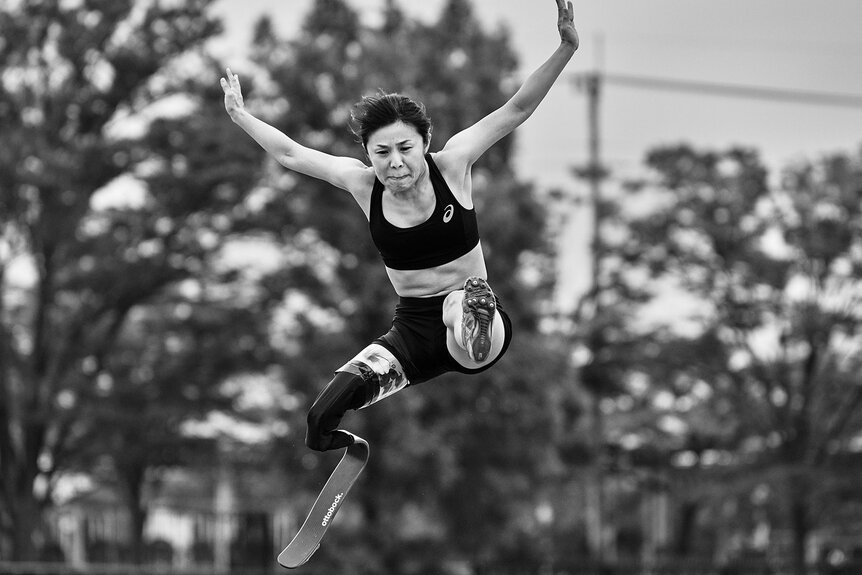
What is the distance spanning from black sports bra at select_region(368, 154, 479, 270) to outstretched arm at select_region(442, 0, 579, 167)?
21cm

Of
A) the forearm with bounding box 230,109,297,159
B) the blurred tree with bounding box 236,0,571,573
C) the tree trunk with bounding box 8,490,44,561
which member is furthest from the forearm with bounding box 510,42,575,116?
the tree trunk with bounding box 8,490,44,561

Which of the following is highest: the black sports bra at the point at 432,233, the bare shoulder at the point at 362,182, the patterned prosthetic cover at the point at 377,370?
the bare shoulder at the point at 362,182

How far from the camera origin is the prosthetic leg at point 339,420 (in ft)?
24.0

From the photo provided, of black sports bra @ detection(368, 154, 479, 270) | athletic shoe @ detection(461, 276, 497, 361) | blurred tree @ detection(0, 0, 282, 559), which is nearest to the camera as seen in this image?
athletic shoe @ detection(461, 276, 497, 361)

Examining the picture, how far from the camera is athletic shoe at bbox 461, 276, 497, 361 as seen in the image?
7.03m

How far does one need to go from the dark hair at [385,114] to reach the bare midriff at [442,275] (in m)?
0.69

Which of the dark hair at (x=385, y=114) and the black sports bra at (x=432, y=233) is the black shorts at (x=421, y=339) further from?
the dark hair at (x=385, y=114)

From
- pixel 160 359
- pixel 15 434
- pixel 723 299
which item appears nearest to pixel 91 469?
pixel 15 434

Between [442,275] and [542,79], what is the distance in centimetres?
118

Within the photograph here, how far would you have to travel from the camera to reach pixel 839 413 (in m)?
31.4

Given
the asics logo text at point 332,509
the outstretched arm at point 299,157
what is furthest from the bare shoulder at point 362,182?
the asics logo text at point 332,509

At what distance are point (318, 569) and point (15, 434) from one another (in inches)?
350

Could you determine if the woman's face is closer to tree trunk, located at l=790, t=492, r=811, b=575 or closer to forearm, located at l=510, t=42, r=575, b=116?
forearm, located at l=510, t=42, r=575, b=116

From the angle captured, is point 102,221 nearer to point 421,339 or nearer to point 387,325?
point 387,325
